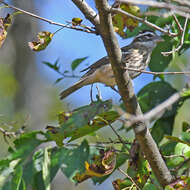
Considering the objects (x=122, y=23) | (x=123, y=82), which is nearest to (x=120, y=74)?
(x=123, y=82)

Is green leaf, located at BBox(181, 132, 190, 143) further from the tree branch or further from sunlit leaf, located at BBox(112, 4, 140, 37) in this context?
sunlit leaf, located at BBox(112, 4, 140, 37)

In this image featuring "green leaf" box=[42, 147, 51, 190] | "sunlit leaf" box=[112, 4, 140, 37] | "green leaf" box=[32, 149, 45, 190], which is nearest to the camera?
"green leaf" box=[42, 147, 51, 190]

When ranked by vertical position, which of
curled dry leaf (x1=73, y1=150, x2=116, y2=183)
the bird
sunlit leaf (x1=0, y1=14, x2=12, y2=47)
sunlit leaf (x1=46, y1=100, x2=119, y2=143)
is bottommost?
curled dry leaf (x1=73, y1=150, x2=116, y2=183)

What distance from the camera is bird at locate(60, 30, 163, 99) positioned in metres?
3.23

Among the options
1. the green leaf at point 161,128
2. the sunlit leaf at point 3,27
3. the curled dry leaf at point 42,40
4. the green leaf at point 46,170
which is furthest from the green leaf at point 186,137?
the sunlit leaf at point 3,27

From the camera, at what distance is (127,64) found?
3580mm

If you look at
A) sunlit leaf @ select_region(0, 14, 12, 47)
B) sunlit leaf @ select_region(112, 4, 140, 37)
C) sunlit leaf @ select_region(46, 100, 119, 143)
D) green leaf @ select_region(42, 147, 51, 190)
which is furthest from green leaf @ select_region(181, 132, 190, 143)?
sunlit leaf @ select_region(112, 4, 140, 37)

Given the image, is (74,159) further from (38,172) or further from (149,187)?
(149,187)

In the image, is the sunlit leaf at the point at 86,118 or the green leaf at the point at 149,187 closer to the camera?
the sunlit leaf at the point at 86,118

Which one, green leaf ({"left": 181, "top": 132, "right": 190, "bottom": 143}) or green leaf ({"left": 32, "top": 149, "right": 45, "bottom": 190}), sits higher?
green leaf ({"left": 32, "top": 149, "right": 45, "bottom": 190})

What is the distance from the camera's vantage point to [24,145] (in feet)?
7.95

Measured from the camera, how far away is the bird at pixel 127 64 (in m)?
3.23

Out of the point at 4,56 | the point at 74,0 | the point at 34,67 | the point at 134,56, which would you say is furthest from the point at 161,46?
the point at 4,56

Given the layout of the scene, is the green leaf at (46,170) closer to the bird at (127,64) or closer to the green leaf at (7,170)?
the green leaf at (7,170)
